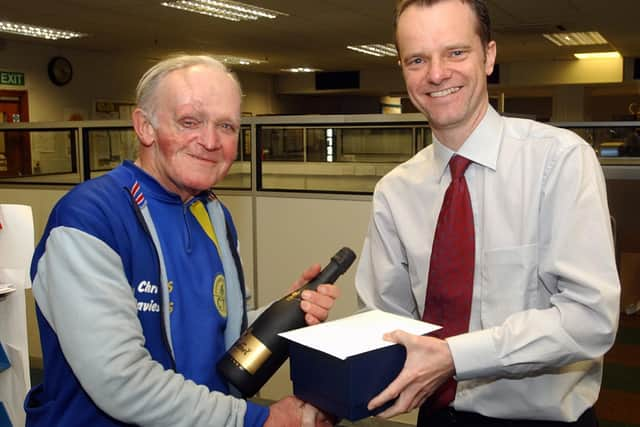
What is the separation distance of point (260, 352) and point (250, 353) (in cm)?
2

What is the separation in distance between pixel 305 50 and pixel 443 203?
9.21m

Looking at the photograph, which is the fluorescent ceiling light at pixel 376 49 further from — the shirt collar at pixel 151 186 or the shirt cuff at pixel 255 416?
the shirt cuff at pixel 255 416

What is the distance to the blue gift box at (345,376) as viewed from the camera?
0.96m

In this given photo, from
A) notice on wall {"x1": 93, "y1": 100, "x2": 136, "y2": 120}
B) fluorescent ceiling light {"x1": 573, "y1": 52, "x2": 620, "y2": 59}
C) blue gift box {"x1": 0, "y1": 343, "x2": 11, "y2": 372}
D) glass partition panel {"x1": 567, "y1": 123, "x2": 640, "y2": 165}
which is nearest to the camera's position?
blue gift box {"x1": 0, "y1": 343, "x2": 11, "y2": 372}

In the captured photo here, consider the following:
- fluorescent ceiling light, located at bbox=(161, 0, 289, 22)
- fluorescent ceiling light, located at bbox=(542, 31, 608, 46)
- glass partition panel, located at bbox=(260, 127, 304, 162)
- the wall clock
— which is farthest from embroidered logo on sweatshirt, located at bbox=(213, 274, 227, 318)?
the wall clock

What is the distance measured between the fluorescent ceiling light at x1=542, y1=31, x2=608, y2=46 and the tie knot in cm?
827

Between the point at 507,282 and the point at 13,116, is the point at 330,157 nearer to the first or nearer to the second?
the point at 507,282

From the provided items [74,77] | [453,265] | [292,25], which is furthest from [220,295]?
[74,77]

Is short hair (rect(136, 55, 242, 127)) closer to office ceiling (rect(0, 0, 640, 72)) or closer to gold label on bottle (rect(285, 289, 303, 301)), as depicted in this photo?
gold label on bottle (rect(285, 289, 303, 301))

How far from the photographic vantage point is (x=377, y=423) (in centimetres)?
296

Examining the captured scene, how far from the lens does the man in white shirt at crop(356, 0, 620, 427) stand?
1097 millimetres

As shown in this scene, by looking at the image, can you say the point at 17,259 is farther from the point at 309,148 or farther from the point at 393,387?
the point at 309,148

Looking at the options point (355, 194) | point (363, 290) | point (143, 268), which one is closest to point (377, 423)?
point (355, 194)

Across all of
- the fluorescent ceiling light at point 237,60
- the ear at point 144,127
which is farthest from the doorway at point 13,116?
the ear at point 144,127
